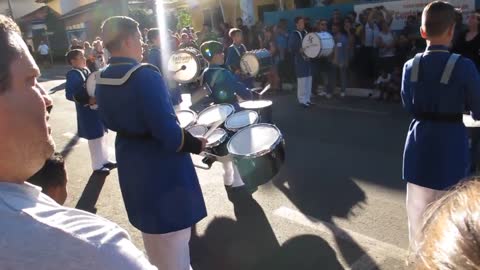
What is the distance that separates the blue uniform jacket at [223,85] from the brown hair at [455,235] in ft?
14.1

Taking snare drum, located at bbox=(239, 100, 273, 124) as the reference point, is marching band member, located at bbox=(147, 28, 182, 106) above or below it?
above

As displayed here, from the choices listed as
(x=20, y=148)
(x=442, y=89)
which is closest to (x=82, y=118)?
(x=442, y=89)

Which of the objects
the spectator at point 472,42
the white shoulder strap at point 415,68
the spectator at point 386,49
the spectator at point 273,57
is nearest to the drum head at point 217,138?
the white shoulder strap at point 415,68

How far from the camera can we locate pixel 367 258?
141 inches

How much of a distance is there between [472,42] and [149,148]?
679 cm

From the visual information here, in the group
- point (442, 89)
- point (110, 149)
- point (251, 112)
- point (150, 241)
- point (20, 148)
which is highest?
point (20, 148)

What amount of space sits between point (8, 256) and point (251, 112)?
149 inches

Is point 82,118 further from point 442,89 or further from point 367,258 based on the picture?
point 442,89

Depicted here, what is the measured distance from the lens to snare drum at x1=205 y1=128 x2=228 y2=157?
403 cm

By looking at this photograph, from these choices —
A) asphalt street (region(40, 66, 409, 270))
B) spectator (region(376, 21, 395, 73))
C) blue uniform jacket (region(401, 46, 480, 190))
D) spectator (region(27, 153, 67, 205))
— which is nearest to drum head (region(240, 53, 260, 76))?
asphalt street (region(40, 66, 409, 270))

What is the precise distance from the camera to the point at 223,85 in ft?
16.9

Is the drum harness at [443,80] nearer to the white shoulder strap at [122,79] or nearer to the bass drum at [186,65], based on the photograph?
the white shoulder strap at [122,79]

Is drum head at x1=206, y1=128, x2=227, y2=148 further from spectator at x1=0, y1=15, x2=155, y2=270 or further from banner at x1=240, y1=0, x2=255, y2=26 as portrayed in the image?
banner at x1=240, y1=0, x2=255, y2=26

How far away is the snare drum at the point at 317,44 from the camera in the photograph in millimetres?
9227
